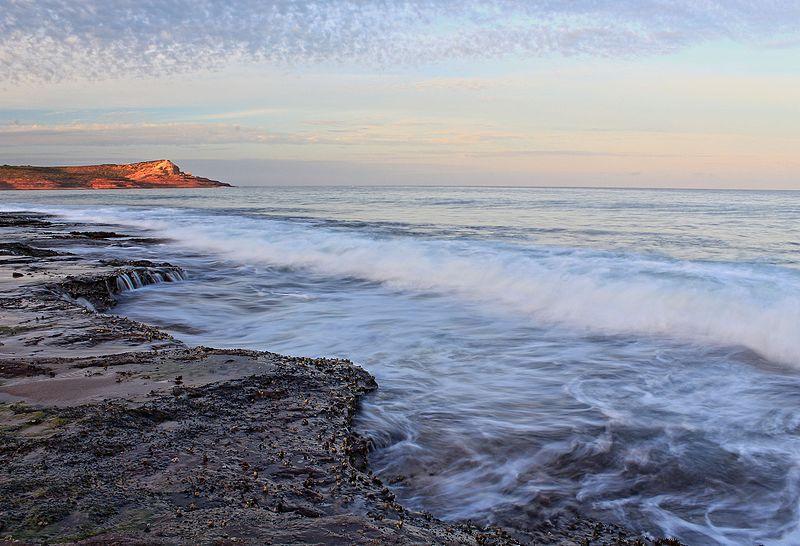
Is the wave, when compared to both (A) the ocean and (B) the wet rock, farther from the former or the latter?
(B) the wet rock

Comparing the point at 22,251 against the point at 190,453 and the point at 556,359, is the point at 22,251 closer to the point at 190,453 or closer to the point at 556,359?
the point at 556,359

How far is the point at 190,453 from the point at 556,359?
14.1 ft

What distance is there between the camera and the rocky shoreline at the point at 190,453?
2.36m

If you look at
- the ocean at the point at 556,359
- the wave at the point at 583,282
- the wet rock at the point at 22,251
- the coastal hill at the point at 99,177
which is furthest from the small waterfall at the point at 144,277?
the coastal hill at the point at 99,177

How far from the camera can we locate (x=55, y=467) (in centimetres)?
276

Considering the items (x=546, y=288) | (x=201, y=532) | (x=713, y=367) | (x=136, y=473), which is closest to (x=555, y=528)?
(x=201, y=532)

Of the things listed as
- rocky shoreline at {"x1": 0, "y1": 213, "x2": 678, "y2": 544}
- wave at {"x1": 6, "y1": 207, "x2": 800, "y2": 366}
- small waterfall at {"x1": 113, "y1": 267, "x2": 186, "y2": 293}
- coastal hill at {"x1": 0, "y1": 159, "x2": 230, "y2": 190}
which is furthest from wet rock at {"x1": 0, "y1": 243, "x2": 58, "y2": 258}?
coastal hill at {"x1": 0, "y1": 159, "x2": 230, "y2": 190}

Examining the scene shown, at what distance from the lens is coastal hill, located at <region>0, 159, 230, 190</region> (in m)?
97.6

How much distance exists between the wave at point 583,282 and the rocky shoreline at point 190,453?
493 cm

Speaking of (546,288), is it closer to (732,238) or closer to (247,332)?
(247,332)

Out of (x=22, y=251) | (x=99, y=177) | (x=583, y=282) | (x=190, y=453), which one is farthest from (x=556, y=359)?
(x=99, y=177)

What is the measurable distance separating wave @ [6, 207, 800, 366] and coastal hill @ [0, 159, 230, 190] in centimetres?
9660

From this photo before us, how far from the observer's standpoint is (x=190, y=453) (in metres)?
3.06

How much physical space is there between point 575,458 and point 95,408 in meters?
2.96
